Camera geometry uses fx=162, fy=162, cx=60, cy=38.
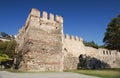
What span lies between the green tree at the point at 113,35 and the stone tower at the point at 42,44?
1034 cm

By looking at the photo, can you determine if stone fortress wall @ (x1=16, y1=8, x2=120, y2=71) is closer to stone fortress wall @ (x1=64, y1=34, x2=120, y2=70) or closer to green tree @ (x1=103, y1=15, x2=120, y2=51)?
stone fortress wall @ (x1=64, y1=34, x2=120, y2=70)

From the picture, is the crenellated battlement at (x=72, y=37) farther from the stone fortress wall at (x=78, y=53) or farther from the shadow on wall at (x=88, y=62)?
the shadow on wall at (x=88, y=62)

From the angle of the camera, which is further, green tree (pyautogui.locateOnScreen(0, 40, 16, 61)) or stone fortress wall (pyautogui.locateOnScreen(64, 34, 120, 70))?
stone fortress wall (pyautogui.locateOnScreen(64, 34, 120, 70))

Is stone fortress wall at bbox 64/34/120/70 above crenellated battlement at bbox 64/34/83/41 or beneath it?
Result: beneath

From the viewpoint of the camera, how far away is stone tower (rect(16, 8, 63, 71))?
1534 cm

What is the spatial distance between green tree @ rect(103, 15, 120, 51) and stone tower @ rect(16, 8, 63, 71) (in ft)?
33.9

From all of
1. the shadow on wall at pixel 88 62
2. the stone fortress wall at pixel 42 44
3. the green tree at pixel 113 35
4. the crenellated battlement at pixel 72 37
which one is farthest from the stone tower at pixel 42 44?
the green tree at pixel 113 35

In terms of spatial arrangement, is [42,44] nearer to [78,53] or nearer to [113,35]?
[78,53]

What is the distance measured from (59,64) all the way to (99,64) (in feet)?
42.7

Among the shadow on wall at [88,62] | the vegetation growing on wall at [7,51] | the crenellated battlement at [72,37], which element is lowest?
the shadow on wall at [88,62]

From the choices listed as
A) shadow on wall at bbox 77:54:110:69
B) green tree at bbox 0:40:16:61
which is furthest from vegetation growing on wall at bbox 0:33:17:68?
shadow on wall at bbox 77:54:110:69

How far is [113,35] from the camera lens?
82.1 ft

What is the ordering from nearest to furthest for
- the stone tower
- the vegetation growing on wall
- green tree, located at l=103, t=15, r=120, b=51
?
1. the stone tower
2. the vegetation growing on wall
3. green tree, located at l=103, t=15, r=120, b=51

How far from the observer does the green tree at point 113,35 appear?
24141 mm
